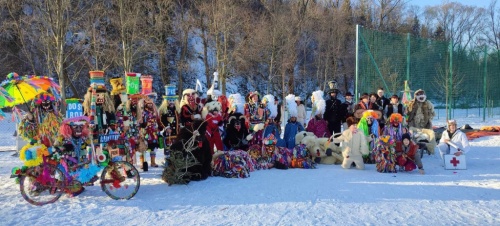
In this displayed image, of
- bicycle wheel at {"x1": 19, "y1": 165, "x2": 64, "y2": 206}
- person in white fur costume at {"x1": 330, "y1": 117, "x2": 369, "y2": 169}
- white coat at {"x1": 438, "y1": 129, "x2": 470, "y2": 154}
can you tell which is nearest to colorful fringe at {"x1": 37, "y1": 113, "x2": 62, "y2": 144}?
bicycle wheel at {"x1": 19, "y1": 165, "x2": 64, "y2": 206}

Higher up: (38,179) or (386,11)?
(386,11)

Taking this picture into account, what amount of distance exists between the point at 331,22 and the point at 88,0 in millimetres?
16173

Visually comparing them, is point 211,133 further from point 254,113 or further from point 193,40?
point 193,40

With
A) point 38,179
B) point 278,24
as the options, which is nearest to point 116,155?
point 38,179

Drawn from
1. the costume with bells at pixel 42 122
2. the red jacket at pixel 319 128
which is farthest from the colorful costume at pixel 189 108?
the red jacket at pixel 319 128

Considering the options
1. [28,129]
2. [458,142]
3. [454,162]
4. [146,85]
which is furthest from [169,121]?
[458,142]

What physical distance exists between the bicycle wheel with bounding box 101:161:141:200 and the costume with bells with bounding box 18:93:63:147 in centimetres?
101

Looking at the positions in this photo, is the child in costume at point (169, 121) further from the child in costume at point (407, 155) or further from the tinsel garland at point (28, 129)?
the child in costume at point (407, 155)

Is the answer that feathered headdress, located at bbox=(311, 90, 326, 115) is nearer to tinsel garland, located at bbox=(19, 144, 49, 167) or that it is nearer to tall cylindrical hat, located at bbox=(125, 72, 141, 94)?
tall cylindrical hat, located at bbox=(125, 72, 141, 94)

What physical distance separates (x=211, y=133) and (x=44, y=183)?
3282mm

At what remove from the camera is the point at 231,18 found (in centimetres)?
2047

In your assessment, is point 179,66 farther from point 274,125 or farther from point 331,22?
point 274,125

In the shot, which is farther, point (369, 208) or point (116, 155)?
point (116, 155)

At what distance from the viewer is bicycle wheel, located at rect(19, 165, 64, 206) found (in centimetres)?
550
